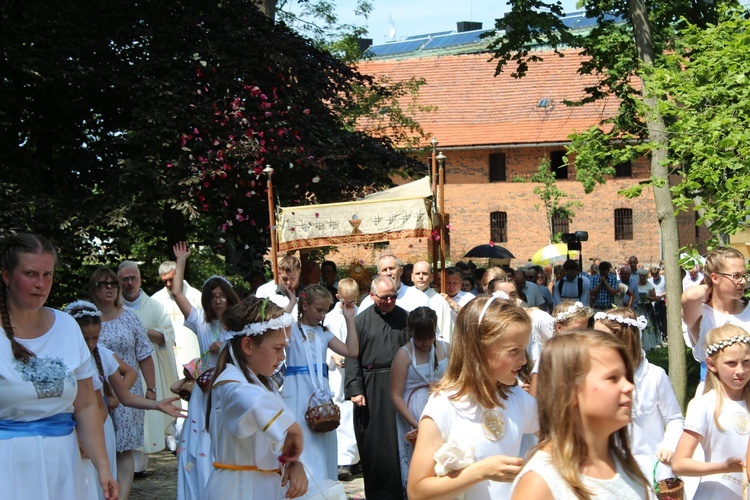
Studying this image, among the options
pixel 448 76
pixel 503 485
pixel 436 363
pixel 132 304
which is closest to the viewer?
pixel 503 485

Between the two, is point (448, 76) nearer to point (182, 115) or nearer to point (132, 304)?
point (182, 115)

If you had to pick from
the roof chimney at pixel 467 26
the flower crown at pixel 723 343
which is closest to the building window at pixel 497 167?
the roof chimney at pixel 467 26

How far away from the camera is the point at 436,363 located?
830 centimetres

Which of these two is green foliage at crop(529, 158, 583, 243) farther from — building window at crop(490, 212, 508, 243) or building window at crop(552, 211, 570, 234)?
building window at crop(490, 212, 508, 243)

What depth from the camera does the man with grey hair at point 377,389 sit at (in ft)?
29.8

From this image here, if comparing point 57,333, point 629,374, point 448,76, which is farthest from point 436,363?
point 448,76

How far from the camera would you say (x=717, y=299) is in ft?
22.7

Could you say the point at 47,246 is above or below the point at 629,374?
above

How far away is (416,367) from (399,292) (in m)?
3.14

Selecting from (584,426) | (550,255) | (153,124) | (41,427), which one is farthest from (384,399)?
(550,255)

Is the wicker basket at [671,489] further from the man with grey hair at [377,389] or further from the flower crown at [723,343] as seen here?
the man with grey hair at [377,389]

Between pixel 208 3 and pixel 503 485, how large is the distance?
12.4 metres

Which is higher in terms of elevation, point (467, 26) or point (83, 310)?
point (467, 26)

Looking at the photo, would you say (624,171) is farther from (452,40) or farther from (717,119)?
(717,119)
